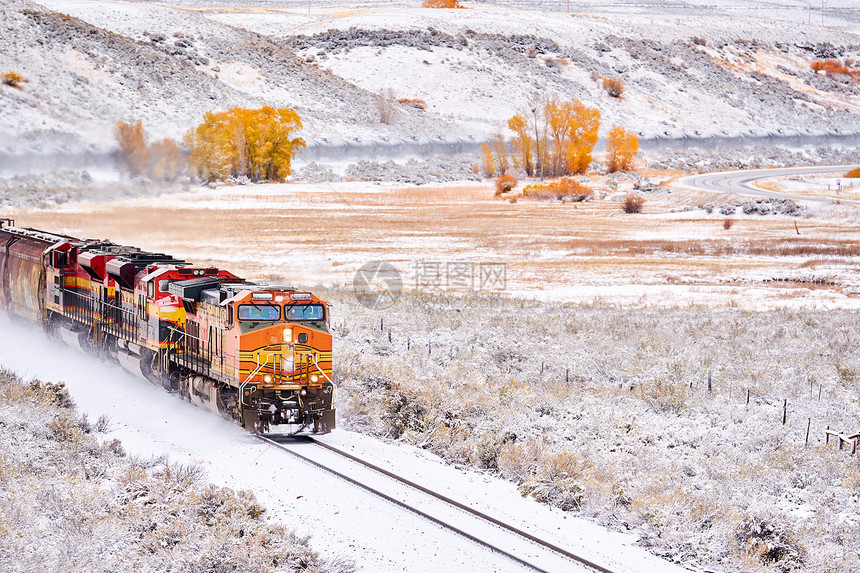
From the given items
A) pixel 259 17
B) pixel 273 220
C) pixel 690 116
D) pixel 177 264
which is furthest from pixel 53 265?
pixel 259 17

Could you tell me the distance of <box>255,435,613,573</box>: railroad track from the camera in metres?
11.7

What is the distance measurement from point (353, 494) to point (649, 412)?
26.0 feet

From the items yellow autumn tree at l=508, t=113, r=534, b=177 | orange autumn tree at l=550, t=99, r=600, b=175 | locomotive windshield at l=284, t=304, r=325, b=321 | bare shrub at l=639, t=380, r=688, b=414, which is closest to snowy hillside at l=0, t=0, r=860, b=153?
yellow autumn tree at l=508, t=113, r=534, b=177

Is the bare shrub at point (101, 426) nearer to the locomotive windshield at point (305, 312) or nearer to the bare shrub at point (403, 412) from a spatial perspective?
the locomotive windshield at point (305, 312)

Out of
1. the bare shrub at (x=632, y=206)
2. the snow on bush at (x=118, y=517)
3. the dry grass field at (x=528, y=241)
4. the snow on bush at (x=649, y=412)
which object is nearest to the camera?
the snow on bush at (x=118, y=517)

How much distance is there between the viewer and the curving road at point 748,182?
254 ft

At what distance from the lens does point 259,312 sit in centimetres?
1653

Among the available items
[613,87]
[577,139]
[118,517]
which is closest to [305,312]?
[118,517]

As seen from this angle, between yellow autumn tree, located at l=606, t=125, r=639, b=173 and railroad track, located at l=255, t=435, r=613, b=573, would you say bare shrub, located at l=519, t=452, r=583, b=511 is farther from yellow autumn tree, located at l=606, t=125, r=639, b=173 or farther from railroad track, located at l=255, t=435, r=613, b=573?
yellow autumn tree, located at l=606, t=125, r=639, b=173

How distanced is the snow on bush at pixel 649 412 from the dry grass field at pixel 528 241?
9.50 m

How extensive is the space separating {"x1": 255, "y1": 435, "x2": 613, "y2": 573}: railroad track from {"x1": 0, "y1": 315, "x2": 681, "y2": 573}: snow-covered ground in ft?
0.35

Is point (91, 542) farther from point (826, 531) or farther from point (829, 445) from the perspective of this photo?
point (829, 445)

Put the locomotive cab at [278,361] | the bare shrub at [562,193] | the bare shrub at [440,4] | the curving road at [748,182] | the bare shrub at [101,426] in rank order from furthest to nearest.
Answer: the bare shrub at [440,4]
the bare shrub at [562,193]
the curving road at [748,182]
the bare shrub at [101,426]
the locomotive cab at [278,361]

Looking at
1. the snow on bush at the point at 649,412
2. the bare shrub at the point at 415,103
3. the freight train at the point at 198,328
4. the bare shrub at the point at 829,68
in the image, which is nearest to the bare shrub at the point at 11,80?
the bare shrub at the point at 415,103
